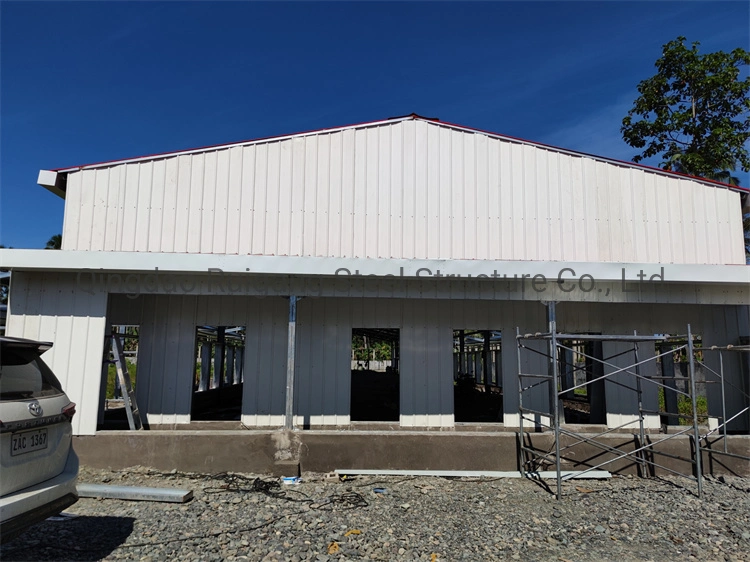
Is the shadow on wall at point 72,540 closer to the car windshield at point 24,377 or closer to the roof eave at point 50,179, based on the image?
the car windshield at point 24,377

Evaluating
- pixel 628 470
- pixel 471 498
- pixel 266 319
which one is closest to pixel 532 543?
pixel 471 498

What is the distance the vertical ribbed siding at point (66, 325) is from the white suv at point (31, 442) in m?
4.13

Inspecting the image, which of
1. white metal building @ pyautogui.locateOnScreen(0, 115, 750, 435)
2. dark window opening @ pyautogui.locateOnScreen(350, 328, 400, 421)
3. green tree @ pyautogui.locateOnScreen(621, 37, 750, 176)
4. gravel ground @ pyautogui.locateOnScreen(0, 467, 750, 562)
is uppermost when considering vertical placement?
green tree @ pyautogui.locateOnScreen(621, 37, 750, 176)

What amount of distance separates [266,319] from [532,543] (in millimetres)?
6518

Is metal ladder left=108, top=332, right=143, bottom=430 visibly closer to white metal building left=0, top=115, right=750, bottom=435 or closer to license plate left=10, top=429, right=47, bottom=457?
white metal building left=0, top=115, right=750, bottom=435

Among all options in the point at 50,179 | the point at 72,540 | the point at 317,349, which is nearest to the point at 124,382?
the point at 317,349

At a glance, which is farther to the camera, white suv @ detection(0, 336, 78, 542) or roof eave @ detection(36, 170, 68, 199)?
roof eave @ detection(36, 170, 68, 199)

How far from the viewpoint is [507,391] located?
10438 millimetres

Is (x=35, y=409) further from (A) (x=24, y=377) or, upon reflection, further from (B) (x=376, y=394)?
(B) (x=376, y=394)

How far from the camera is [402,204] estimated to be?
9883 millimetres

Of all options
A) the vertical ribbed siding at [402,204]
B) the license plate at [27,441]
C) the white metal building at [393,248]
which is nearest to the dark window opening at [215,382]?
the white metal building at [393,248]

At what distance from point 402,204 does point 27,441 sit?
285 inches

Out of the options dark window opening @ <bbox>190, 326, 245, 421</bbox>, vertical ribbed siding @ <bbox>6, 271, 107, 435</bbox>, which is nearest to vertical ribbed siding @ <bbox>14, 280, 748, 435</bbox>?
vertical ribbed siding @ <bbox>6, 271, 107, 435</bbox>

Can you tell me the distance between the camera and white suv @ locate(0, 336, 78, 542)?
12.2 ft
